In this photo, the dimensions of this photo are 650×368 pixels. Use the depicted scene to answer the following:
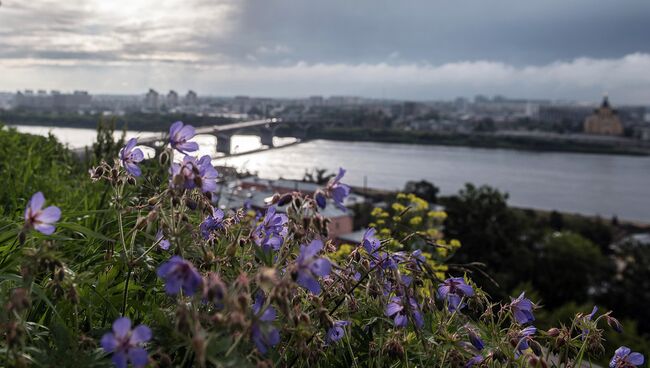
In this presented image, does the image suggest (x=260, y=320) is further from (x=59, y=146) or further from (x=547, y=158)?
(x=547, y=158)

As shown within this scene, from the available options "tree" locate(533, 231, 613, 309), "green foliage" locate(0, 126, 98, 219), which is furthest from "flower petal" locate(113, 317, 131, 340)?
"tree" locate(533, 231, 613, 309)

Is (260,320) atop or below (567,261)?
atop

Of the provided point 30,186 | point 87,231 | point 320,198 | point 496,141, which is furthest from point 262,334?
point 496,141

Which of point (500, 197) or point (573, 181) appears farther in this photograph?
point (573, 181)

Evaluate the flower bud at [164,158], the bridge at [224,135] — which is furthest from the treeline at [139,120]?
the flower bud at [164,158]

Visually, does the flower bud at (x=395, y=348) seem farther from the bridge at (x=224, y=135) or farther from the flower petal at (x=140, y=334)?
the bridge at (x=224, y=135)

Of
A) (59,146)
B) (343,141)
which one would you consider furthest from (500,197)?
(343,141)
